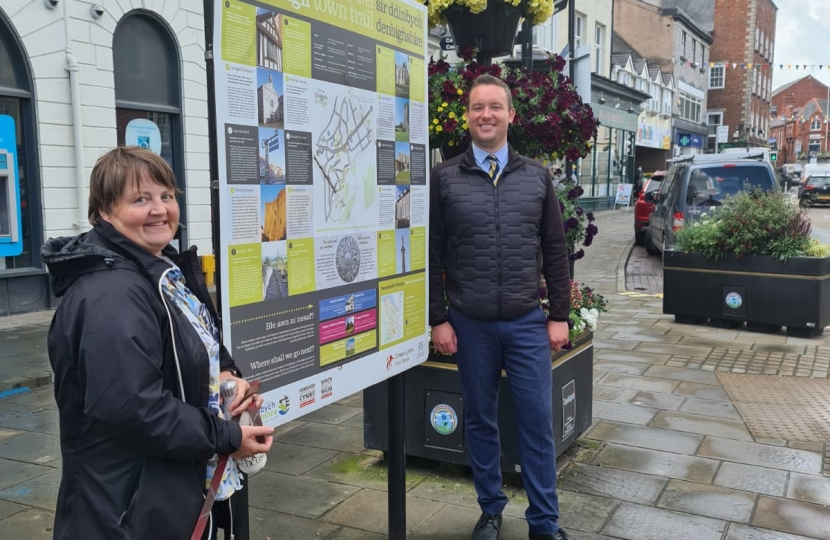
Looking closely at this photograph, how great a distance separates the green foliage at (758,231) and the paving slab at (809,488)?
13.9ft

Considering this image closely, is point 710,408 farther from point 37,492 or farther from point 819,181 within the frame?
point 819,181

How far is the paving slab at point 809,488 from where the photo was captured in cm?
396

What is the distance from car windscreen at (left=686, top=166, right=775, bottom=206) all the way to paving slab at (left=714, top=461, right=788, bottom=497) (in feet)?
Result: 29.7

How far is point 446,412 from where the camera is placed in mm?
Answer: 4199

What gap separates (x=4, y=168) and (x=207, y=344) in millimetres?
8397

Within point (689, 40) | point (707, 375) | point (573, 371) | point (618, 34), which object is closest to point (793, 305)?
point (707, 375)

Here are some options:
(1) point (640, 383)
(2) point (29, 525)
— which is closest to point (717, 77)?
(1) point (640, 383)

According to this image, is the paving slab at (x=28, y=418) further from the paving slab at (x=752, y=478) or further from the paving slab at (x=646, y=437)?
the paving slab at (x=752, y=478)

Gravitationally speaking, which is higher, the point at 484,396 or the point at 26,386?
the point at 484,396

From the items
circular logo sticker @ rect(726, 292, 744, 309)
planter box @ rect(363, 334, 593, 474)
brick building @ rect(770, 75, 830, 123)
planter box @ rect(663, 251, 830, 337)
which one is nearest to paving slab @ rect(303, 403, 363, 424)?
planter box @ rect(363, 334, 593, 474)

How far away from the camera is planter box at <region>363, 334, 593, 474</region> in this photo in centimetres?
409

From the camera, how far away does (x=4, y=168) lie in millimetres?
9016

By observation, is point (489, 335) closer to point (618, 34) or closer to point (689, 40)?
point (618, 34)

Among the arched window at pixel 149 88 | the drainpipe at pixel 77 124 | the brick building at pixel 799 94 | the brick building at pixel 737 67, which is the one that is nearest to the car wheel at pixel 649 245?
the arched window at pixel 149 88
